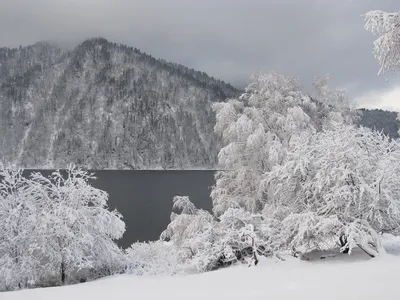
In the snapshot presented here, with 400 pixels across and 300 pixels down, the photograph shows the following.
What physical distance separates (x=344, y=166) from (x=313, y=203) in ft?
5.65

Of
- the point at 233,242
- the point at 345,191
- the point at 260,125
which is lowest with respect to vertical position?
the point at 233,242

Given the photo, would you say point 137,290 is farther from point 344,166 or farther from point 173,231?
point 173,231

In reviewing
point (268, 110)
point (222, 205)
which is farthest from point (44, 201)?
point (268, 110)

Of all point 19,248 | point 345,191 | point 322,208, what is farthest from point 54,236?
point 345,191

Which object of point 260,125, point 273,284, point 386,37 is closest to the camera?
point 386,37

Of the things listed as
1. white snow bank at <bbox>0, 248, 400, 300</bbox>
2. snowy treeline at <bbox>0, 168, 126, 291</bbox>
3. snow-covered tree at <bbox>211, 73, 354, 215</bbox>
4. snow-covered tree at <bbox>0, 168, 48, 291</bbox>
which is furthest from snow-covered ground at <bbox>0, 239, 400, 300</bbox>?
snow-covered tree at <bbox>211, 73, 354, 215</bbox>

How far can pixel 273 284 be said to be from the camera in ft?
26.8

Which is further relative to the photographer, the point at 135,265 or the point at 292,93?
the point at 292,93

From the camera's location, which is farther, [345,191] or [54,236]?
[54,236]

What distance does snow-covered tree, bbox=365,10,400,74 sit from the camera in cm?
670

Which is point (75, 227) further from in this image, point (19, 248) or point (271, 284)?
point (271, 284)

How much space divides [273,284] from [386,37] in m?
5.37

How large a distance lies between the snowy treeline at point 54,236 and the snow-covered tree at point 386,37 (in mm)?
10010

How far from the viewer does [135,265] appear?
14.4 meters
